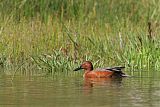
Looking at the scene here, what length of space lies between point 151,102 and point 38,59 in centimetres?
488

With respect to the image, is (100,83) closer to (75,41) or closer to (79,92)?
(79,92)

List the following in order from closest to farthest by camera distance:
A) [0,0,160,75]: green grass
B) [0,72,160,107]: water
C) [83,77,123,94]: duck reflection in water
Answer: [0,72,160,107]: water → [83,77,123,94]: duck reflection in water → [0,0,160,75]: green grass

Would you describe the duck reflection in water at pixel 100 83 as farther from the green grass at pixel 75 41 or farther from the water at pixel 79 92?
the green grass at pixel 75 41

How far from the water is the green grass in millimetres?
1249

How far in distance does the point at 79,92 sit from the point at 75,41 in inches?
185

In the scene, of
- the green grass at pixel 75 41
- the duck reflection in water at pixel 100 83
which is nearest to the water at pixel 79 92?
the duck reflection in water at pixel 100 83

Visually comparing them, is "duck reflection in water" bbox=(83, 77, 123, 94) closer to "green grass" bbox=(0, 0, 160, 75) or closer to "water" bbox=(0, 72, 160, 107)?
"water" bbox=(0, 72, 160, 107)

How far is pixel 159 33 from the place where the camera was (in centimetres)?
1408

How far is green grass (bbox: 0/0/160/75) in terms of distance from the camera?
41.4 ft

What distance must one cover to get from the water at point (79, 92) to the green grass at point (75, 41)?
1.25 m

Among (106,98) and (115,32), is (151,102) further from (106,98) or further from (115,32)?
(115,32)

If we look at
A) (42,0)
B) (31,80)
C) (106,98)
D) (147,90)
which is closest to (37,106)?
(106,98)

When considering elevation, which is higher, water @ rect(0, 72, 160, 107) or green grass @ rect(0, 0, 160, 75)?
green grass @ rect(0, 0, 160, 75)

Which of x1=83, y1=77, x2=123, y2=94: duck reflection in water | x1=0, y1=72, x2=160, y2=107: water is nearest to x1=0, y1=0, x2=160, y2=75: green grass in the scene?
x1=83, y1=77, x2=123, y2=94: duck reflection in water
